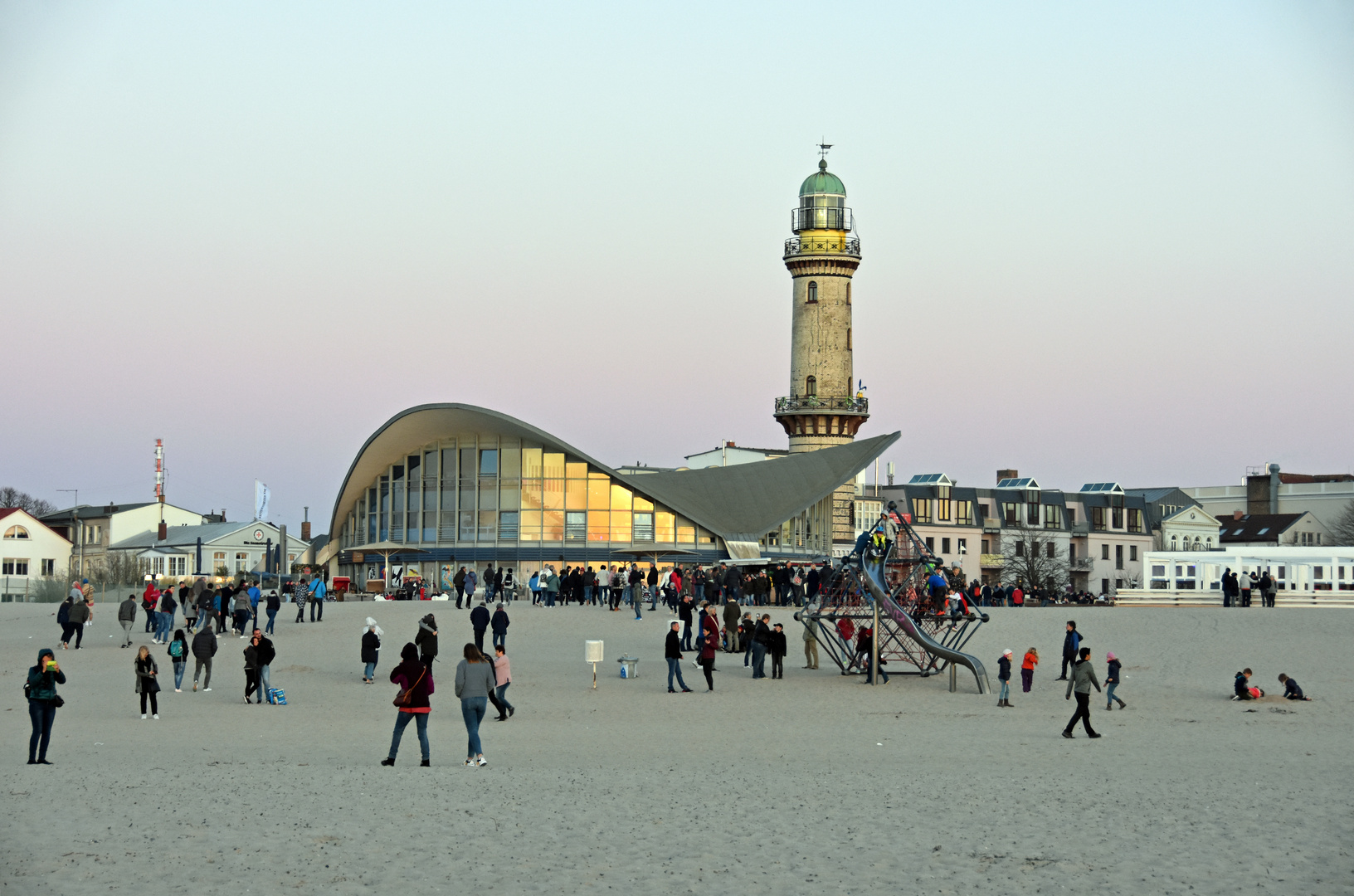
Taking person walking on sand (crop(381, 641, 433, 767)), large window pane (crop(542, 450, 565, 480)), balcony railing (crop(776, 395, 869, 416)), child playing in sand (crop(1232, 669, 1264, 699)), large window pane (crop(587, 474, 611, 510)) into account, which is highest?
balcony railing (crop(776, 395, 869, 416))

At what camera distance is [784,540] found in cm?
5784

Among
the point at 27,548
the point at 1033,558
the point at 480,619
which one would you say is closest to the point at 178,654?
the point at 480,619

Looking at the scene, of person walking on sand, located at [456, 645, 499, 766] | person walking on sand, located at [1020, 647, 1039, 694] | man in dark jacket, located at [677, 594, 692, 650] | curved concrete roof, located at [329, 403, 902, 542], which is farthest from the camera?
curved concrete roof, located at [329, 403, 902, 542]

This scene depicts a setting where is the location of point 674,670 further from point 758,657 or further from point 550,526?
point 550,526

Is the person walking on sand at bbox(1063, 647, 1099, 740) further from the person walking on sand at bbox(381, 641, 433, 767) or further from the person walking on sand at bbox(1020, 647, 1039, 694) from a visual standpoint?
the person walking on sand at bbox(381, 641, 433, 767)

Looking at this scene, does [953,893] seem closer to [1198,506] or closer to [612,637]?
[612,637]

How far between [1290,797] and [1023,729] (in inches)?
239

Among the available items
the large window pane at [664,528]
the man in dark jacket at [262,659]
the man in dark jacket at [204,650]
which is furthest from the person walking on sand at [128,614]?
the large window pane at [664,528]

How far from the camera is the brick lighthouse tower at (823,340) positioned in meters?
67.6

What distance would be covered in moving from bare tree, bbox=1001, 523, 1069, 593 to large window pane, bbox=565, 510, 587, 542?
91.0 ft

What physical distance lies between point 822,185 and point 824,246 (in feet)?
11.9

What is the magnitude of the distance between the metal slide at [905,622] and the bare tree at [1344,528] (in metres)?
68.8

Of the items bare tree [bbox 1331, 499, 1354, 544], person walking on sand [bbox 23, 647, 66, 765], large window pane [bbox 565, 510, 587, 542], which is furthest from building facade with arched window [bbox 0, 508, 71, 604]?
bare tree [bbox 1331, 499, 1354, 544]

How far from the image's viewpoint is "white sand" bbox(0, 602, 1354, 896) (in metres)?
10.7
